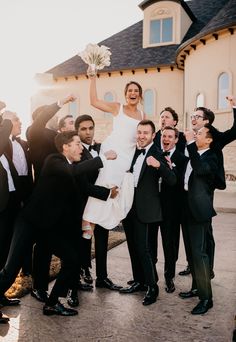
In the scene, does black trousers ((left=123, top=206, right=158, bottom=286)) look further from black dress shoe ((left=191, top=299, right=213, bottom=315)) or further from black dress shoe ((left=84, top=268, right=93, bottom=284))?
black dress shoe ((left=84, top=268, right=93, bottom=284))

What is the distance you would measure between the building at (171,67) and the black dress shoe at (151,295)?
13695 millimetres

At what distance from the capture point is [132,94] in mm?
4883

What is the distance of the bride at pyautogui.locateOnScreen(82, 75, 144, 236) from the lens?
454 centimetres

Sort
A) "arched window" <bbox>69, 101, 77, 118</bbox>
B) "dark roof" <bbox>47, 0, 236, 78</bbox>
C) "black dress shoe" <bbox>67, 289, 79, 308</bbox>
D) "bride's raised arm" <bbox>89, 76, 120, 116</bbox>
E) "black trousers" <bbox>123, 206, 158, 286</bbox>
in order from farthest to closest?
"arched window" <bbox>69, 101, 77, 118</bbox>
"dark roof" <bbox>47, 0, 236, 78</bbox>
"bride's raised arm" <bbox>89, 76, 120, 116</bbox>
"black trousers" <bbox>123, 206, 158, 286</bbox>
"black dress shoe" <bbox>67, 289, 79, 308</bbox>

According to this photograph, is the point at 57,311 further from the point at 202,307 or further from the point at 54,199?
the point at 202,307

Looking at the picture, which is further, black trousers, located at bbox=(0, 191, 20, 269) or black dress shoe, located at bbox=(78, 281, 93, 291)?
black dress shoe, located at bbox=(78, 281, 93, 291)

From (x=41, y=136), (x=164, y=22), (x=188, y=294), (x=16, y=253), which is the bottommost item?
(x=188, y=294)

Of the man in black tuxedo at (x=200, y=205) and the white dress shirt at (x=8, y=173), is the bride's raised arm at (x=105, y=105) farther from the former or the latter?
the white dress shirt at (x=8, y=173)

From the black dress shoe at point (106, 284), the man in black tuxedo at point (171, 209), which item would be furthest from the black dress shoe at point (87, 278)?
the man in black tuxedo at point (171, 209)

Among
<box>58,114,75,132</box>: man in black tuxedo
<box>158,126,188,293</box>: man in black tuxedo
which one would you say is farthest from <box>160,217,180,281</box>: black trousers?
<box>58,114,75,132</box>: man in black tuxedo

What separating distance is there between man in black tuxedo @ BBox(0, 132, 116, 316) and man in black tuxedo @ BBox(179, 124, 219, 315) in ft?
4.13

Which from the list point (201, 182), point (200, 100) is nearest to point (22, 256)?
point (201, 182)

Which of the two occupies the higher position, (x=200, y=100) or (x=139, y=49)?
(x=139, y=49)

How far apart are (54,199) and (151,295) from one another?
1.59m
